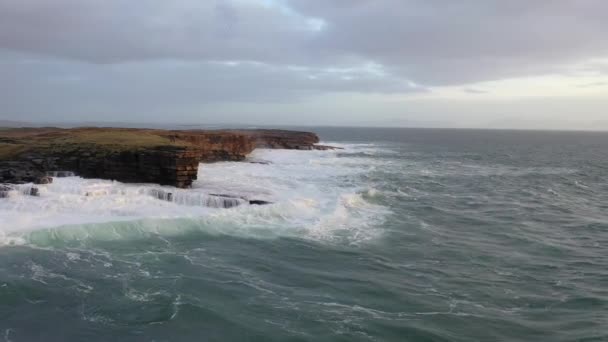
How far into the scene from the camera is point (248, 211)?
2823 centimetres

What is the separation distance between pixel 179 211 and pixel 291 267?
1026 cm

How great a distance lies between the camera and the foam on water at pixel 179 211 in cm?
2333

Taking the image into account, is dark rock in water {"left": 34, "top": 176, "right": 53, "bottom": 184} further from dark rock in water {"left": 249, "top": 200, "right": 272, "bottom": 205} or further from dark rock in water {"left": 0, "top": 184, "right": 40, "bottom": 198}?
dark rock in water {"left": 249, "top": 200, "right": 272, "bottom": 205}

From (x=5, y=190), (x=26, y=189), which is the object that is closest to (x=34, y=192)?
(x=26, y=189)

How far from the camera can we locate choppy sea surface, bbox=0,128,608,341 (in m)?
14.2

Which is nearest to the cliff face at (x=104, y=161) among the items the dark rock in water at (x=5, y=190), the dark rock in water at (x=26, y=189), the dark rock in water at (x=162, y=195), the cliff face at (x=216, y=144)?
the dark rock in water at (x=5, y=190)

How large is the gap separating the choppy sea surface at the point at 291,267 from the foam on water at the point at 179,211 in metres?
0.12

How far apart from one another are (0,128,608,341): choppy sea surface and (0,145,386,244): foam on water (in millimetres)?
121

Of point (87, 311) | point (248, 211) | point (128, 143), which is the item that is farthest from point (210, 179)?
point (87, 311)

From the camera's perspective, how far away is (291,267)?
19.6 m

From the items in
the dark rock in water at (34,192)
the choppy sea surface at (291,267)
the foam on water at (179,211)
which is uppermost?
the dark rock in water at (34,192)

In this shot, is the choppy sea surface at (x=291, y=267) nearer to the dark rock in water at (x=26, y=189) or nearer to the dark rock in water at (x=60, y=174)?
the dark rock in water at (x=26, y=189)

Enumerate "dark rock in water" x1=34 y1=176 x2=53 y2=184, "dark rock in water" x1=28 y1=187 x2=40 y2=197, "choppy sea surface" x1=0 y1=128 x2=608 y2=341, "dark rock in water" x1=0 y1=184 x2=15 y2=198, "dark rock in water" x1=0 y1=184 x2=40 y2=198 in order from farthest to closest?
"dark rock in water" x1=34 y1=176 x2=53 y2=184 → "dark rock in water" x1=28 y1=187 x2=40 y2=197 → "dark rock in water" x1=0 y1=184 x2=40 y2=198 → "dark rock in water" x1=0 y1=184 x2=15 y2=198 → "choppy sea surface" x1=0 y1=128 x2=608 y2=341

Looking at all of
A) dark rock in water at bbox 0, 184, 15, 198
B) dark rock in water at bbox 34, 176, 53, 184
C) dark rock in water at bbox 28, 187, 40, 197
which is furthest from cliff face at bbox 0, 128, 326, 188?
dark rock in water at bbox 28, 187, 40, 197
